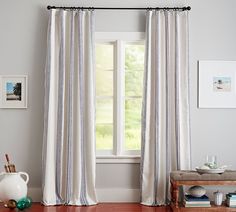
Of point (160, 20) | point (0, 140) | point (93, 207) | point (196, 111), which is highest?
point (160, 20)

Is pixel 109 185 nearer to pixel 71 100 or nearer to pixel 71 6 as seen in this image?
pixel 71 100

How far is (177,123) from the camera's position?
461cm

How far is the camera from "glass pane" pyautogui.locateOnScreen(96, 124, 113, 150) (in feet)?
16.1

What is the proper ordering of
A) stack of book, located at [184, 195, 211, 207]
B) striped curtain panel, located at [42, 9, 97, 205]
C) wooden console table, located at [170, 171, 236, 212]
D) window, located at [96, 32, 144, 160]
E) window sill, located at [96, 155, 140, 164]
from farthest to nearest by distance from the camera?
window, located at [96, 32, 144, 160] → window sill, located at [96, 155, 140, 164] → striped curtain panel, located at [42, 9, 97, 205] → stack of book, located at [184, 195, 211, 207] → wooden console table, located at [170, 171, 236, 212]

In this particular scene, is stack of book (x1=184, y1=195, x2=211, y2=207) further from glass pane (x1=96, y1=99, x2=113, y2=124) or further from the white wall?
glass pane (x1=96, y1=99, x2=113, y2=124)

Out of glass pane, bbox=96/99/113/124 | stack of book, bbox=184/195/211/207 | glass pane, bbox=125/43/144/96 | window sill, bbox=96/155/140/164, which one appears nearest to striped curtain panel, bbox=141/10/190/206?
window sill, bbox=96/155/140/164

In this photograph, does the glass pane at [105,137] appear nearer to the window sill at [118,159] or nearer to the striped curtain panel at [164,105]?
the window sill at [118,159]

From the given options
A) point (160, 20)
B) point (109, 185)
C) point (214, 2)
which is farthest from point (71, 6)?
point (109, 185)

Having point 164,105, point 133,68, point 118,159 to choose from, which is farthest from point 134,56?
point 118,159

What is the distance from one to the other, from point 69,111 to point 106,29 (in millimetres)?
1183

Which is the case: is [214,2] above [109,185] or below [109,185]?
above

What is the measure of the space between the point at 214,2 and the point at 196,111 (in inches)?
57.3

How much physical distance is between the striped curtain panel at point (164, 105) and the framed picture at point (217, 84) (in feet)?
0.81

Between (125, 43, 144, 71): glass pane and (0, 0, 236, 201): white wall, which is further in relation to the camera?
(125, 43, 144, 71): glass pane
